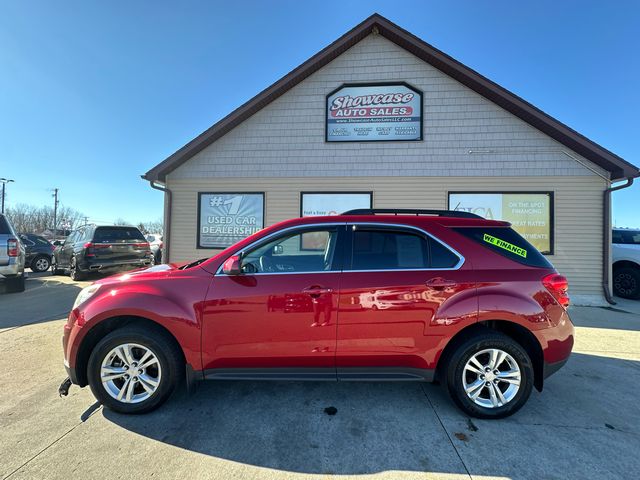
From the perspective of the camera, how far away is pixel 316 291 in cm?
264

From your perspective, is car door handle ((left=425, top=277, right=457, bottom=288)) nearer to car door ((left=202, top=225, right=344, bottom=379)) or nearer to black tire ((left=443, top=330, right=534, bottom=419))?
black tire ((left=443, top=330, right=534, bottom=419))

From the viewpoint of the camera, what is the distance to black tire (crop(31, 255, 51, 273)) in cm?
1237

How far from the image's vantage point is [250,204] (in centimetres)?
835

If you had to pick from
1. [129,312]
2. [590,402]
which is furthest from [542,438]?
[129,312]

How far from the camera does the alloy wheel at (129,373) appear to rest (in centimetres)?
269

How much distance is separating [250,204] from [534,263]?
6.86m

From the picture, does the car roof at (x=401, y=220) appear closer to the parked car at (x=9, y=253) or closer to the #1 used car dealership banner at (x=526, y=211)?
the #1 used car dealership banner at (x=526, y=211)

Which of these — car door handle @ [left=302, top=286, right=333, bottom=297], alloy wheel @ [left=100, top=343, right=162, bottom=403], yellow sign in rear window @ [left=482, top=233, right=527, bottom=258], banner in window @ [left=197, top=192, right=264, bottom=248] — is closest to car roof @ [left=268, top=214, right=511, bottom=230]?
yellow sign in rear window @ [left=482, top=233, right=527, bottom=258]

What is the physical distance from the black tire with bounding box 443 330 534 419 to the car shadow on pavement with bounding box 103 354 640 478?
0.10 m

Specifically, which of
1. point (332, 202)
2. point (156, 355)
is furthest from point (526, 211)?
point (156, 355)

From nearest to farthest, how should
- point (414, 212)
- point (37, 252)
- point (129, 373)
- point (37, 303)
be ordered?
1. point (129, 373)
2. point (414, 212)
3. point (37, 303)
4. point (37, 252)

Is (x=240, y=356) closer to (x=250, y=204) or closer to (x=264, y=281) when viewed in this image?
(x=264, y=281)

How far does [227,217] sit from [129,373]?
19.9 ft

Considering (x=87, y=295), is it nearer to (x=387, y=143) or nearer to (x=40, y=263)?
(x=387, y=143)
